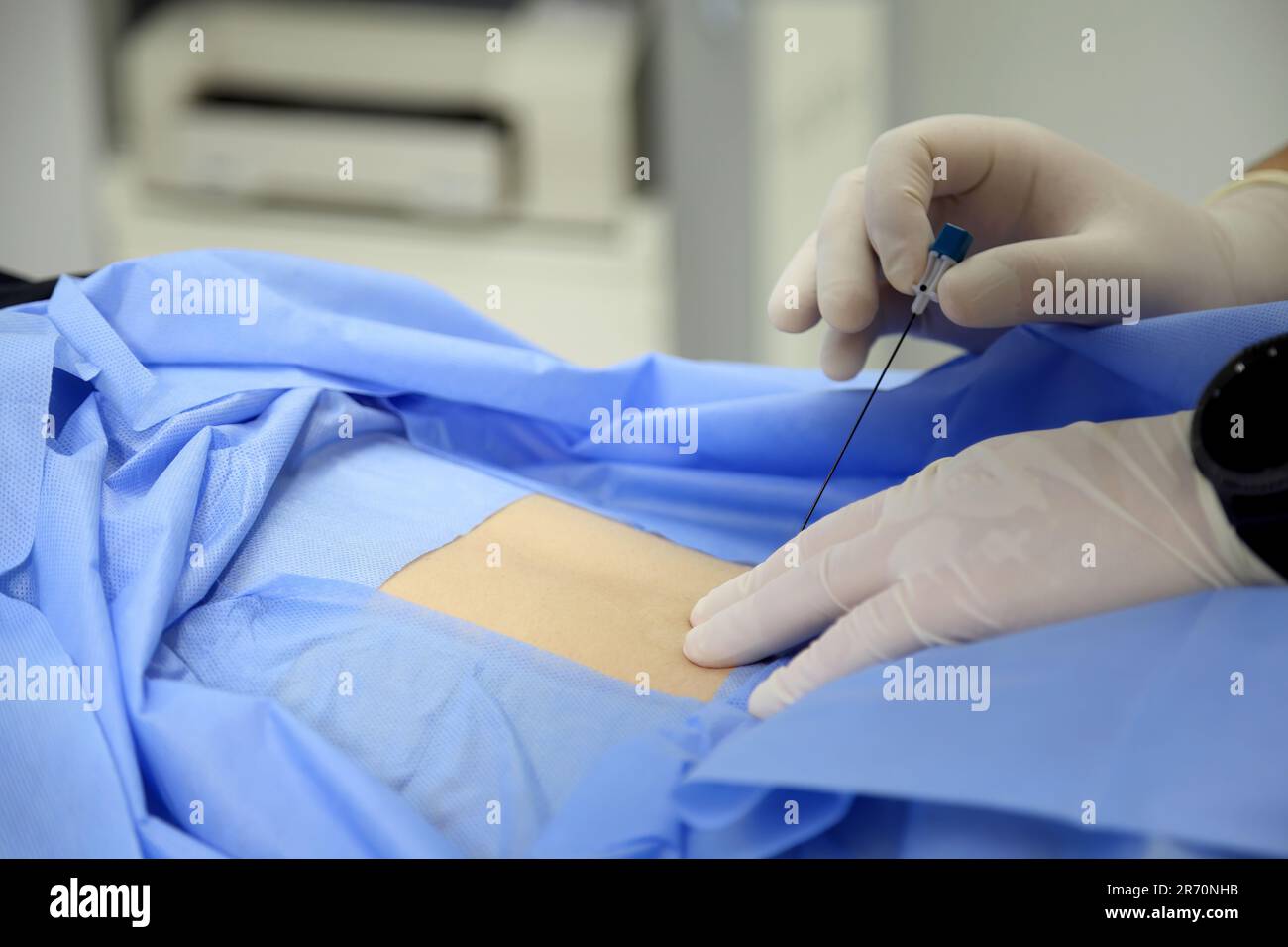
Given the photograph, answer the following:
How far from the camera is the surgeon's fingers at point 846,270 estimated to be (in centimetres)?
83

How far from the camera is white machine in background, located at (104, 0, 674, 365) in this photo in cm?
204

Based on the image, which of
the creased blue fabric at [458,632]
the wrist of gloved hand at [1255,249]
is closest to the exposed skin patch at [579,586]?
the creased blue fabric at [458,632]

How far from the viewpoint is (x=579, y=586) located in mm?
785

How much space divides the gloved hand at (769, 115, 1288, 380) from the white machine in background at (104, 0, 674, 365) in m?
1.19

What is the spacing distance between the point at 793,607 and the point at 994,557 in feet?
0.40

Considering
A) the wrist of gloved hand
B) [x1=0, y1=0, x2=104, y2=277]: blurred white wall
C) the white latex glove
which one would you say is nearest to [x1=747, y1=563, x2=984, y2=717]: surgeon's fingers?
the white latex glove

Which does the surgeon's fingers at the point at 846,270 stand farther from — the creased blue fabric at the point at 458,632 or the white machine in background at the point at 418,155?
the white machine in background at the point at 418,155

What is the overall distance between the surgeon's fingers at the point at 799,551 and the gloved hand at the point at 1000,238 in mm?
151

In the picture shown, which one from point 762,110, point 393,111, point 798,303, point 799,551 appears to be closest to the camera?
point 799,551

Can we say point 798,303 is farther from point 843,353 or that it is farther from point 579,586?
point 579,586

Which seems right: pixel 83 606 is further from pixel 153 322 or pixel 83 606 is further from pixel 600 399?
pixel 600 399

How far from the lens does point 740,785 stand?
1.90 ft

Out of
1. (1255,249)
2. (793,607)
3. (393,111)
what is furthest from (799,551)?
(393,111)
